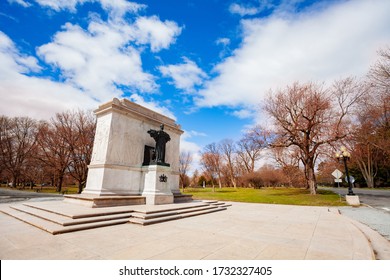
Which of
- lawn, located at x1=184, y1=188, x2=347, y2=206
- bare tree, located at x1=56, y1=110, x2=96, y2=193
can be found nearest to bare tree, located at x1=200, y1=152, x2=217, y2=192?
lawn, located at x1=184, y1=188, x2=347, y2=206

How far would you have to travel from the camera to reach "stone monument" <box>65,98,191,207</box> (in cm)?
918

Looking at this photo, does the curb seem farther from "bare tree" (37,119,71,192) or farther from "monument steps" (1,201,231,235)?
"bare tree" (37,119,71,192)

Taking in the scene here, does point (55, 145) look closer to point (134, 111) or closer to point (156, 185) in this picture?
point (134, 111)

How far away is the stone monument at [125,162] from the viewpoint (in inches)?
361

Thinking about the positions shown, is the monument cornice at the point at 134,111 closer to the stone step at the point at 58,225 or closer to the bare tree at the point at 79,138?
the stone step at the point at 58,225

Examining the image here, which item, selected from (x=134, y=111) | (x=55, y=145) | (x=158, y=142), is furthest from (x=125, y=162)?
(x=55, y=145)

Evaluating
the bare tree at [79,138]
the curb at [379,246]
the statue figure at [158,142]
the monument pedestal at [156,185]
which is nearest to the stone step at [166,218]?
the monument pedestal at [156,185]

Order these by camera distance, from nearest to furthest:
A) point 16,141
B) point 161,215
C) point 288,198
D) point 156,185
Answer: point 161,215
point 156,185
point 288,198
point 16,141

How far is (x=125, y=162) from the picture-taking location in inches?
402

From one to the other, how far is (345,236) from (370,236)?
0.96m

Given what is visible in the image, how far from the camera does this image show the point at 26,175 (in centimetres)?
3362

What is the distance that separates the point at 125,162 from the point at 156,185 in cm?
211

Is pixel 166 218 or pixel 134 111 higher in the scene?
pixel 134 111

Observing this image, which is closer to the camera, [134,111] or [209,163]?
[134,111]
